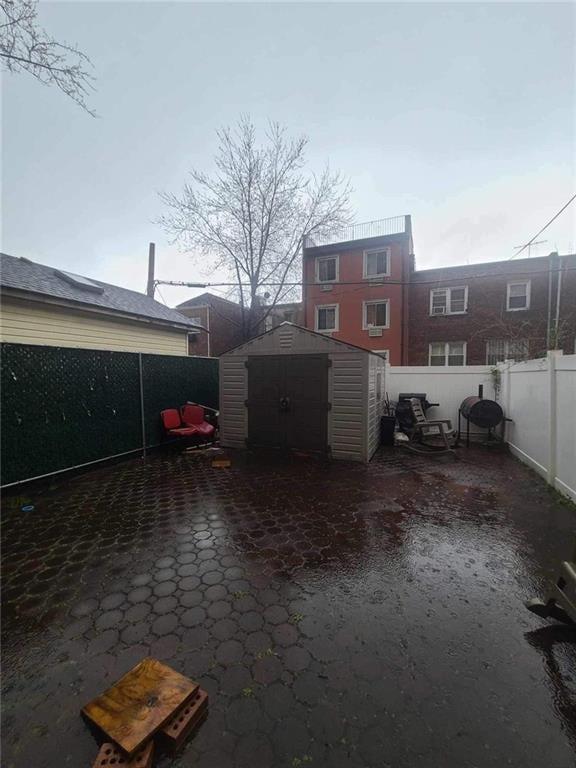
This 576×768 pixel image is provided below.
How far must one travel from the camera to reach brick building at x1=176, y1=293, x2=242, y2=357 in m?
20.9

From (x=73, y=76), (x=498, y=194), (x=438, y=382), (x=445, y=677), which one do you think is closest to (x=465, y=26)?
(x=498, y=194)

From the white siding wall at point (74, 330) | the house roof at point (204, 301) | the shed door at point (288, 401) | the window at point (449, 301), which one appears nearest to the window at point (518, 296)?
the window at point (449, 301)

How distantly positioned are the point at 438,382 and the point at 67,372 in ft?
29.1

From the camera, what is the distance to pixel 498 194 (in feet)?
25.8

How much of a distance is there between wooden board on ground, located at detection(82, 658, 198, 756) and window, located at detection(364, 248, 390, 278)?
669 inches

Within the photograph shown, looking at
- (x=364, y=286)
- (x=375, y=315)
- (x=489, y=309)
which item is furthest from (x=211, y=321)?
(x=489, y=309)

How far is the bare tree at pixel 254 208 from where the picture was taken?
1123 centimetres

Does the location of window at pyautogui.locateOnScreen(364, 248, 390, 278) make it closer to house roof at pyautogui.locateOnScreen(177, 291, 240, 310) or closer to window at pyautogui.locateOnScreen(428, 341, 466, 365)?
window at pyautogui.locateOnScreen(428, 341, 466, 365)

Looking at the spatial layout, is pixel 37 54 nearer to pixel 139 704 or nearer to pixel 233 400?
pixel 233 400

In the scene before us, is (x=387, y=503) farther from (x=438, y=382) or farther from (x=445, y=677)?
(x=438, y=382)

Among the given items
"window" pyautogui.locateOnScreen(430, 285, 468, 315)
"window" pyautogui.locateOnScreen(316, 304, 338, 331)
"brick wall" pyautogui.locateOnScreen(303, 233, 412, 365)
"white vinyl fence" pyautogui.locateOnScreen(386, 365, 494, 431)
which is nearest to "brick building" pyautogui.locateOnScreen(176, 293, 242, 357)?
"window" pyautogui.locateOnScreen(316, 304, 338, 331)

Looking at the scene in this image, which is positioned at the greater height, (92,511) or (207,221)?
(207,221)

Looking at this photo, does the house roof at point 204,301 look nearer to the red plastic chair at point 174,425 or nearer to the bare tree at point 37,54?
the red plastic chair at point 174,425

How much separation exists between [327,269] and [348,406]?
1325cm
